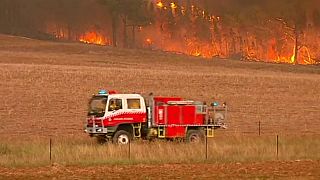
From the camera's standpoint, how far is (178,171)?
18344mm

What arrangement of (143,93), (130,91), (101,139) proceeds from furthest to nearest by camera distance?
(130,91) → (143,93) → (101,139)

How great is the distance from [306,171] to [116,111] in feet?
28.8

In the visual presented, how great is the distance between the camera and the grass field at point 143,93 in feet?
71.3

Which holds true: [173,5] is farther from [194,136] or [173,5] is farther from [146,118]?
[146,118]

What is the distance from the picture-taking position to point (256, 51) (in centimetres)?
9306

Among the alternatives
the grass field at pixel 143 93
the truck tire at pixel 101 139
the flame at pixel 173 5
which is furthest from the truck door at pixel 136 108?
the flame at pixel 173 5

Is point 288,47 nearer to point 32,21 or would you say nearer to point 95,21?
point 95,21

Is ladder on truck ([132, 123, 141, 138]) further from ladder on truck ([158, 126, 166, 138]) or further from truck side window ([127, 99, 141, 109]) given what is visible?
ladder on truck ([158, 126, 166, 138])

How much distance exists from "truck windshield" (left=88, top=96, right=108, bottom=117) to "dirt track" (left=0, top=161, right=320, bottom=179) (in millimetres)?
5687

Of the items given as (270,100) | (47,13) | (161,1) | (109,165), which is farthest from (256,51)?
(109,165)

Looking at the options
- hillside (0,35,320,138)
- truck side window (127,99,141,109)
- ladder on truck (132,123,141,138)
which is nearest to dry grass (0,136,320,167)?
ladder on truck (132,123,141,138)

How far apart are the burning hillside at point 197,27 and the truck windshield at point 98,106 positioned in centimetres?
6277

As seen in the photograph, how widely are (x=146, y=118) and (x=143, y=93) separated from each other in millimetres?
12801

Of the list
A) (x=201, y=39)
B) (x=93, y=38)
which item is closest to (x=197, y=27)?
(x=201, y=39)
